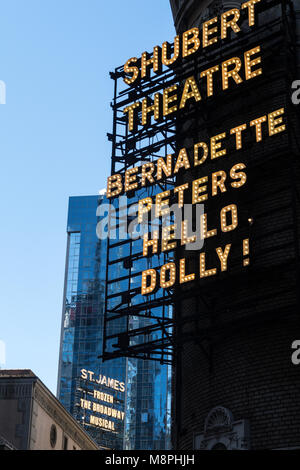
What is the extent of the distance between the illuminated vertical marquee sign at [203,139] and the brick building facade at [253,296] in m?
0.13

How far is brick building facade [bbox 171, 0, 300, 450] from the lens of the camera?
95.7ft

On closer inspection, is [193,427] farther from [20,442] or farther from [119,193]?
[20,442]

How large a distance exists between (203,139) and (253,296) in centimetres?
851

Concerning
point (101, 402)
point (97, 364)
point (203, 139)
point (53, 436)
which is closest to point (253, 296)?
point (203, 139)

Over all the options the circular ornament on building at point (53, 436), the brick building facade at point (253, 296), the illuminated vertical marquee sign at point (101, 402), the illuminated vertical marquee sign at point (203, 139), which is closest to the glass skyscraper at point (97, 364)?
the illuminated vertical marquee sign at point (101, 402)

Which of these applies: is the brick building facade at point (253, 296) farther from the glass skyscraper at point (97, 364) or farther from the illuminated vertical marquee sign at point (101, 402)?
the glass skyscraper at point (97, 364)

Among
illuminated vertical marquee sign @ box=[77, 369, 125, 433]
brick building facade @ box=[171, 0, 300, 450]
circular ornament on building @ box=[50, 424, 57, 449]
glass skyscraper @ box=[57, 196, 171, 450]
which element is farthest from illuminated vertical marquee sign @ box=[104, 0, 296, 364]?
glass skyscraper @ box=[57, 196, 171, 450]

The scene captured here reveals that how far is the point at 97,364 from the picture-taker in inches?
6048

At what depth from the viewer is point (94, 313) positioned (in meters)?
157

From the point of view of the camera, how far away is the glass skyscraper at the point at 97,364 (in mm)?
151500

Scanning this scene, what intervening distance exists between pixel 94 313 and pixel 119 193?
400 feet

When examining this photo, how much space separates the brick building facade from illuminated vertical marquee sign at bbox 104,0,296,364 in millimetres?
131

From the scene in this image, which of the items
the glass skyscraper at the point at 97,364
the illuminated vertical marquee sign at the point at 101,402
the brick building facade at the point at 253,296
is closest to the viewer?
the brick building facade at the point at 253,296
